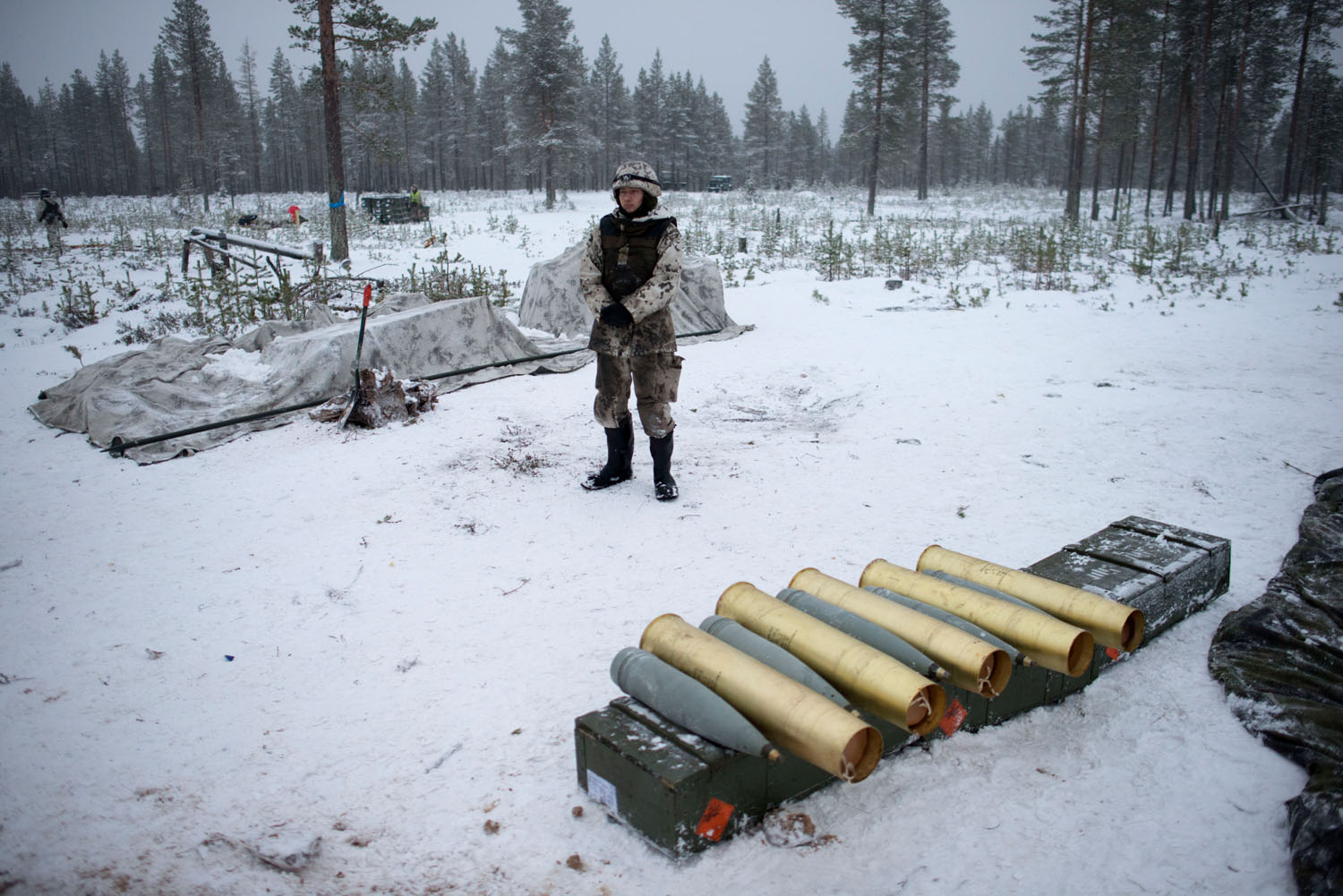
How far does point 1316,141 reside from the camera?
37.8 m

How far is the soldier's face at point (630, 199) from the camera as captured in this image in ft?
15.5

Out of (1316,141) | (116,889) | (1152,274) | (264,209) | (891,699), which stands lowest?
(116,889)

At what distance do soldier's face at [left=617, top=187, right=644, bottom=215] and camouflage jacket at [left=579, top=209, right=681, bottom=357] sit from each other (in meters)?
0.06

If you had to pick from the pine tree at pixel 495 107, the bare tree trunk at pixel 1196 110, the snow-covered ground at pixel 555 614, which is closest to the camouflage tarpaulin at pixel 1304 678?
the snow-covered ground at pixel 555 614

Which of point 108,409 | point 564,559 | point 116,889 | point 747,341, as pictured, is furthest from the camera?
point 747,341

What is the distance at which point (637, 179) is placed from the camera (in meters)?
4.69

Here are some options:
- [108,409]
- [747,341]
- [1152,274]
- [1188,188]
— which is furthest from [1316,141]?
[108,409]

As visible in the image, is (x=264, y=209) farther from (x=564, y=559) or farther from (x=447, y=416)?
(x=564, y=559)

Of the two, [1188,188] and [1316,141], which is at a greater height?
[1316,141]

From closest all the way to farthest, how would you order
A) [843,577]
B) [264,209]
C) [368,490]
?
[843,577] → [368,490] → [264,209]

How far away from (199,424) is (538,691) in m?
5.18

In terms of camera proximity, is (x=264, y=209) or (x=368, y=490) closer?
(x=368, y=490)

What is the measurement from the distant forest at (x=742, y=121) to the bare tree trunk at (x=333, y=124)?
35cm

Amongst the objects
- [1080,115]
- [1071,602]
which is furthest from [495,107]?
[1071,602]
